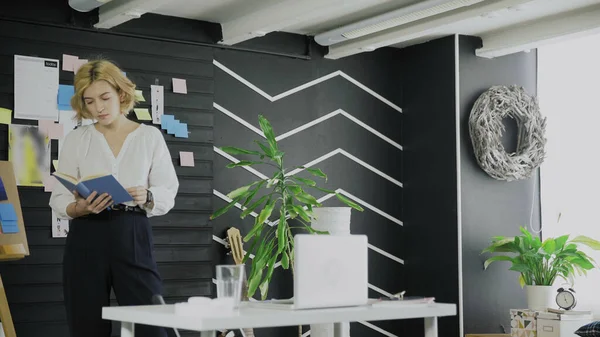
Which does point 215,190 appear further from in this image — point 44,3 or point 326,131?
point 44,3

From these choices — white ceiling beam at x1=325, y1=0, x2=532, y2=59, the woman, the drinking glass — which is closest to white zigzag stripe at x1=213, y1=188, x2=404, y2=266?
white ceiling beam at x1=325, y1=0, x2=532, y2=59

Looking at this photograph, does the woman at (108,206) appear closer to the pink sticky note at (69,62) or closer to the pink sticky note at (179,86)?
the pink sticky note at (69,62)

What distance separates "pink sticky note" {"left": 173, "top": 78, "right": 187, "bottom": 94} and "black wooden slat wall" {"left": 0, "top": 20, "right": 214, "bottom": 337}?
0.10ft

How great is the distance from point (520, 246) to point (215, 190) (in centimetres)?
206

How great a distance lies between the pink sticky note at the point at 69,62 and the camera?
5176 mm

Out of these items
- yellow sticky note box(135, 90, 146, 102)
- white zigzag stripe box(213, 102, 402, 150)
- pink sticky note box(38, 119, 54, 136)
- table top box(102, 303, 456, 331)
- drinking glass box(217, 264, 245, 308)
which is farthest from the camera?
white zigzag stripe box(213, 102, 402, 150)

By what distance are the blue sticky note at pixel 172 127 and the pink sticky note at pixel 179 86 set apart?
0.63 feet

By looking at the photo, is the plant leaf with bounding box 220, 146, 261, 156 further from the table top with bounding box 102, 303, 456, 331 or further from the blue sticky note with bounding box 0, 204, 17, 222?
the table top with bounding box 102, 303, 456, 331

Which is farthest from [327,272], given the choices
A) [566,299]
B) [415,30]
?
[566,299]

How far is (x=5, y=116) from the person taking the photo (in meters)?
4.94

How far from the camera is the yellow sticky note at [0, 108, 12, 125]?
493 cm

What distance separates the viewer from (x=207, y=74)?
575 cm

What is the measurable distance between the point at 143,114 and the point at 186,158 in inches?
15.7

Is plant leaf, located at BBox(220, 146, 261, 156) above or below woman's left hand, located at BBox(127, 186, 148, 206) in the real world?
above
